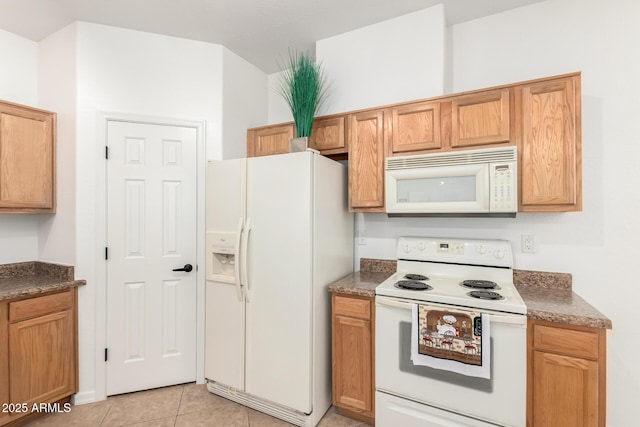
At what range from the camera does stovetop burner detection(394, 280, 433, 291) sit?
1847 millimetres

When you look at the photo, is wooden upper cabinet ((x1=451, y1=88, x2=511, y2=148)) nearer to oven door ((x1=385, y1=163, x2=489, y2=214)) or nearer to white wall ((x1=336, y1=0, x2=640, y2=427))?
oven door ((x1=385, y1=163, x2=489, y2=214))

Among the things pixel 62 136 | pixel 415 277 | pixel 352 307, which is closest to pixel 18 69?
pixel 62 136

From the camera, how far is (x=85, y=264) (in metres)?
2.27

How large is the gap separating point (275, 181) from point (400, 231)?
110 centimetres

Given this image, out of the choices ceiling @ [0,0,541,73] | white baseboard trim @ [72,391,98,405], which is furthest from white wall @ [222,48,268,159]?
white baseboard trim @ [72,391,98,405]

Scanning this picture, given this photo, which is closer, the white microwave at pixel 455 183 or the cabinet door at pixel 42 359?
the white microwave at pixel 455 183

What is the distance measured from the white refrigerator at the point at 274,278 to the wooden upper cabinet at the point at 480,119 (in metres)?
0.90

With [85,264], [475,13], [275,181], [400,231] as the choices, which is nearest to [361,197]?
[400,231]

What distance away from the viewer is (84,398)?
224 centimetres

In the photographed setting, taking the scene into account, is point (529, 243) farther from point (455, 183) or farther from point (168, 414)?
point (168, 414)

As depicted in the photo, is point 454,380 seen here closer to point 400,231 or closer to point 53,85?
point 400,231

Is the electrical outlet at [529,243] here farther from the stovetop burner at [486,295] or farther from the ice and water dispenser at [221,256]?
the ice and water dispenser at [221,256]

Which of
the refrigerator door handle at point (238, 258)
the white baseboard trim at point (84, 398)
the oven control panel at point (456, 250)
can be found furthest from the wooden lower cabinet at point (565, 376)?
the white baseboard trim at point (84, 398)

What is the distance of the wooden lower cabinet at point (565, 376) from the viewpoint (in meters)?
1.42
